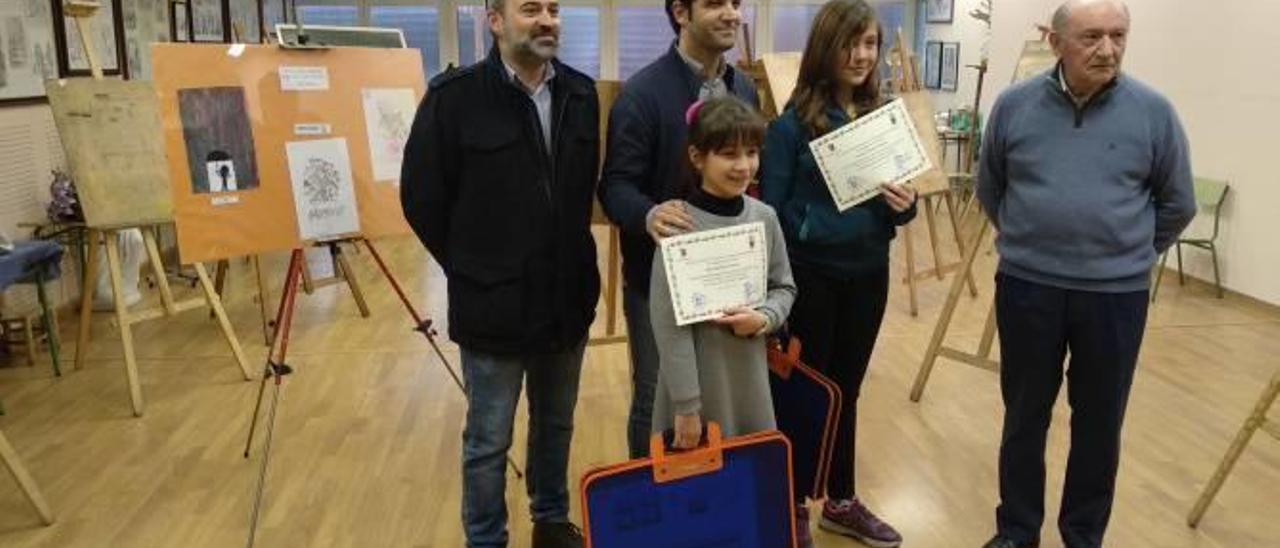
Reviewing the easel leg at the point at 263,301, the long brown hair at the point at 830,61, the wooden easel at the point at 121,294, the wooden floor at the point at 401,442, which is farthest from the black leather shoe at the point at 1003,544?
the easel leg at the point at 263,301

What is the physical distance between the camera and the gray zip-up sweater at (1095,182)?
2.08 meters

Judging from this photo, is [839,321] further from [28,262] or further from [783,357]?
[28,262]

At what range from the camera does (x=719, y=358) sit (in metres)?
1.98

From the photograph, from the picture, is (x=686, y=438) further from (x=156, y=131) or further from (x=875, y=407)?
(x=156, y=131)

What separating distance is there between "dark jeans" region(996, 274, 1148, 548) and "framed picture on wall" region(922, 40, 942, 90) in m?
8.34

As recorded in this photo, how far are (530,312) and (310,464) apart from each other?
146 centimetres

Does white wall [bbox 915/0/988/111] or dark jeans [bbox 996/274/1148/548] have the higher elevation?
white wall [bbox 915/0/988/111]

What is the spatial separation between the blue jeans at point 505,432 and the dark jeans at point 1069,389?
1080 millimetres

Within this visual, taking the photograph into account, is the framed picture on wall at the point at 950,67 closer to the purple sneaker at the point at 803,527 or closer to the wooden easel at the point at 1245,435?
the wooden easel at the point at 1245,435

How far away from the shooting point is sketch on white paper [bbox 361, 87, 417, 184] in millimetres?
2918

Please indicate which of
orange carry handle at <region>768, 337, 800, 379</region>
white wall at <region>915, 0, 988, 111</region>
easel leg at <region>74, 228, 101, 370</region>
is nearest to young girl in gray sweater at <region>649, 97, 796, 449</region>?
orange carry handle at <region>768, 337, 800, 379</region>

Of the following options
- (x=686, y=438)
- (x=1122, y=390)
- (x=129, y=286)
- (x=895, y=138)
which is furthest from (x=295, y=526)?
(x=129, y=286)

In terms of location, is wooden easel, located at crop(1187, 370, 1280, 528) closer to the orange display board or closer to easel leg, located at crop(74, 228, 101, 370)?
the orange display board

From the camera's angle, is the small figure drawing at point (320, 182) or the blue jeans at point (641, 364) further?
the small figure drawing at point (320, 182)
